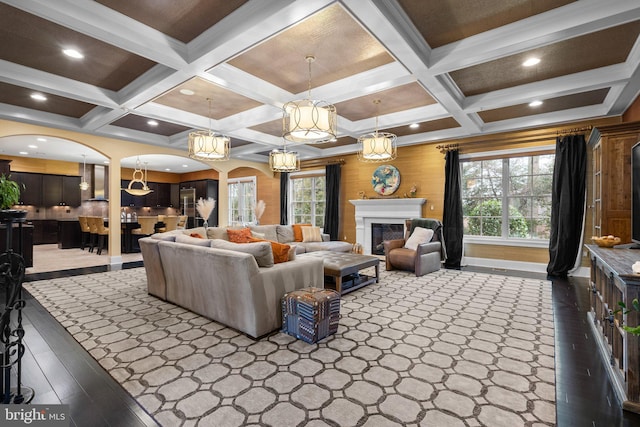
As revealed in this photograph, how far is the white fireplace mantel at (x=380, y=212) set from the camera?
6.97 metres

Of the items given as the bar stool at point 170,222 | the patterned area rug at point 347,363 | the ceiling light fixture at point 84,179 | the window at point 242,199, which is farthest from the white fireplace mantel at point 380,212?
the ceiling light fixture at point 84,179

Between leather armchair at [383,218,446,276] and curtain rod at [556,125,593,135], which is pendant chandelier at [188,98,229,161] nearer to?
leather armchair at [383,218,446,276]

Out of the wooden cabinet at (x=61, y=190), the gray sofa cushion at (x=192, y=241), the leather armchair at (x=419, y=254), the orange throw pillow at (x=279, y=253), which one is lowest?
the leather armchair at (x=419, y=254)

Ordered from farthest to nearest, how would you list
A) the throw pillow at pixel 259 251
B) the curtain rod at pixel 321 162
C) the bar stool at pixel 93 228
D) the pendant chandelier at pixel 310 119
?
the curtain rod at pixel 321 162
the bar stool at pixel 93 228
the pendant chandelier at pixel 310 119
the throw pillow at pixel 259 251

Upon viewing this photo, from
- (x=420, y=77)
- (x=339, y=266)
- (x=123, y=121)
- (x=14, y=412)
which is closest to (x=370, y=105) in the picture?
(x=420, y=77)

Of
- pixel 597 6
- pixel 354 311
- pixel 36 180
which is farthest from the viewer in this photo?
pixel 36 180

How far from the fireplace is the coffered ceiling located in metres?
2.74

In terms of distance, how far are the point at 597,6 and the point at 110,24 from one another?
4.14 metres

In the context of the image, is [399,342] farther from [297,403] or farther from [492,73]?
[492,73]

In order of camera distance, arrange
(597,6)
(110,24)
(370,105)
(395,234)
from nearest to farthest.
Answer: (597,6)
(110,24)
(370,105)
(395,234)

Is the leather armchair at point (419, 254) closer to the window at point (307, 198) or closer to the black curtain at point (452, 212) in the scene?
the black curtain at point (452, 212)

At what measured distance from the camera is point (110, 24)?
2.69 m

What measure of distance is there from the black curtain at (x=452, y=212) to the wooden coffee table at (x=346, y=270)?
2.45 m

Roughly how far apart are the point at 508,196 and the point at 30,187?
13.7m
